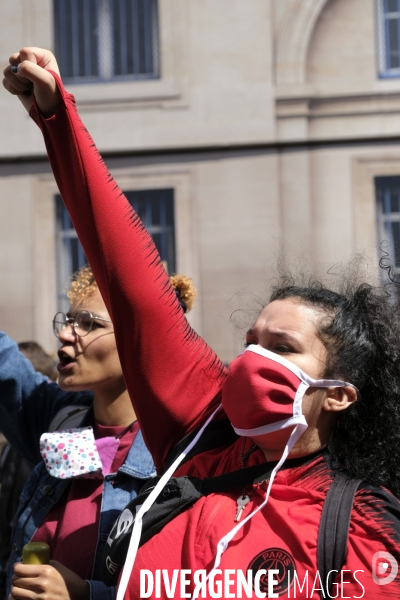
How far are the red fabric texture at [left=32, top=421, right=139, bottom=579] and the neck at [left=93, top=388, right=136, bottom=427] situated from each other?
86 millimetres

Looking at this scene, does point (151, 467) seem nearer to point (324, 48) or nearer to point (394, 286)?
point (394, 286)

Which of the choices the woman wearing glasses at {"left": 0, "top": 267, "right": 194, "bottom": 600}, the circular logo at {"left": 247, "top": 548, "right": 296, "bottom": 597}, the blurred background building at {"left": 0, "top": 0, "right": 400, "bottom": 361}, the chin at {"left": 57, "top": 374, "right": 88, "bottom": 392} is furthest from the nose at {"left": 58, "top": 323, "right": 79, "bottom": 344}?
the blurred background building at {"left": 0, "top": 0, "right": 400, "bottom": 361}

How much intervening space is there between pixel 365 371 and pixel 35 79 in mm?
844

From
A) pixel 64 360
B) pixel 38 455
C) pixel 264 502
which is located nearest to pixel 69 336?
pixel 64 360

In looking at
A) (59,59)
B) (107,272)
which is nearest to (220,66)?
(59,59)

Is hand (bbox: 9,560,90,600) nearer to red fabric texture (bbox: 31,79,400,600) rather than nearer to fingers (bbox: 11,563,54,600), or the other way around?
fingers (bbox: 11,563,54,600)

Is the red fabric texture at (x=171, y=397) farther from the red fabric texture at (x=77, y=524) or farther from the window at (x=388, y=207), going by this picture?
the window at (x=388, y=207)

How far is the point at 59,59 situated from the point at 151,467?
8.32 feet

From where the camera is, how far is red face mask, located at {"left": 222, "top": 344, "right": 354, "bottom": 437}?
133cm

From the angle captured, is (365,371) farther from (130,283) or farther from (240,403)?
(130,283)

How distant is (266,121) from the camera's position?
3504 millimetres

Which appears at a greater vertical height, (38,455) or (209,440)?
(209,440)

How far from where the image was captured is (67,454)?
176 centimetres

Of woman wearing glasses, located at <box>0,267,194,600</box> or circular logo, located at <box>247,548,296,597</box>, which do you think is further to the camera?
woman wearing glasses, located at <box>0,267,194,600</box>
